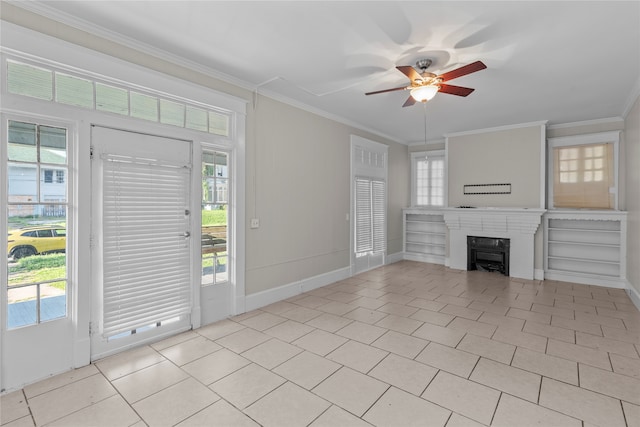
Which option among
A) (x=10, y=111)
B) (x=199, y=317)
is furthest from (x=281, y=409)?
(x=10, y=111)

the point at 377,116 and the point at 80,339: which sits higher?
the point at 377,116

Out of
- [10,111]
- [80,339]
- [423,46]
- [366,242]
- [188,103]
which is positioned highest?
[423,46]

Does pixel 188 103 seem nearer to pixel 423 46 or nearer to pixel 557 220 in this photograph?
pixel 423 46

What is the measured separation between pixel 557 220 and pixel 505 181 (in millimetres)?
1095

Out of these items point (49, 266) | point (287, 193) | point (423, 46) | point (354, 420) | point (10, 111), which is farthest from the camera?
point (287, 193)

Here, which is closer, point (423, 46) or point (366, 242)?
point (423, 46)

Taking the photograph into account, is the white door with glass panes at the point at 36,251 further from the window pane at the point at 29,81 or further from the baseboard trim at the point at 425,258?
the baseboard trim at the point at 425,258

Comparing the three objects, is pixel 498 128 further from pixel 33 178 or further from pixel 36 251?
pixel 36 251

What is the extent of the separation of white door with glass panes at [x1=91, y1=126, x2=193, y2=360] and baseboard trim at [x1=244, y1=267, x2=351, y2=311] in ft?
2.82

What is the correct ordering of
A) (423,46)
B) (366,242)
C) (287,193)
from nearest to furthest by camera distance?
(423,46), (287,193), (366,242)

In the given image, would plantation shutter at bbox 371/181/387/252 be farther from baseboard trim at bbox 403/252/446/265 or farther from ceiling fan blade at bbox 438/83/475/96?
ceiling fan blade at bbox 438/83/475/96

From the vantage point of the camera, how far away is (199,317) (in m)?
3.44

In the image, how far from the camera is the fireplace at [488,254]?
19.5ft

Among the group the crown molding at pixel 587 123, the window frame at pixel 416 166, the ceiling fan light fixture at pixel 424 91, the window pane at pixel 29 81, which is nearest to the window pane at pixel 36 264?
the window pane at pixel 29 81
